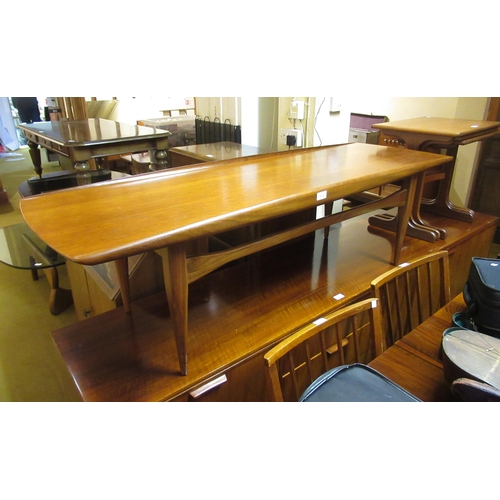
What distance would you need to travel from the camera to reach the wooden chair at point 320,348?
82 cm

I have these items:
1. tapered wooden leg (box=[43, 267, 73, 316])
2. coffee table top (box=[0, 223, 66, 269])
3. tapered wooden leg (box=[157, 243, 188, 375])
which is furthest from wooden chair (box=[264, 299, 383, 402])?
tapered wooden leg (box=[43, 267, 73, 316])

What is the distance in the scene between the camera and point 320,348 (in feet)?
3.58

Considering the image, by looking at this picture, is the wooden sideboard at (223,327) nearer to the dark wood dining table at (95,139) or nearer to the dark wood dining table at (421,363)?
the dark wood dining table at (421,363)

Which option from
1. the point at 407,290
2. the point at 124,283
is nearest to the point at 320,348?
the point at 407,290

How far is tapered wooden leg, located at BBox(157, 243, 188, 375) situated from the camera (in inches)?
32.2

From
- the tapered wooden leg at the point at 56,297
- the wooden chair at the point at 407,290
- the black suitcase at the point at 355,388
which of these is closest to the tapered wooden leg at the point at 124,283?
the black suitcase at the point at 355,388

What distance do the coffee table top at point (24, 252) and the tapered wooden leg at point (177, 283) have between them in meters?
1.18

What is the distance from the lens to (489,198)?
2801 mm

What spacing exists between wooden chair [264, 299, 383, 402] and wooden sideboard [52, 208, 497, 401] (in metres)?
0.11

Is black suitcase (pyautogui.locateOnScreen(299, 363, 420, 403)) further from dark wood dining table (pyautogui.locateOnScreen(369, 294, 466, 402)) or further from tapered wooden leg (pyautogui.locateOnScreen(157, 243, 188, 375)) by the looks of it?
tapered wooden leg (pyautogui.locateOnScreen(157, 243, 188, 375))

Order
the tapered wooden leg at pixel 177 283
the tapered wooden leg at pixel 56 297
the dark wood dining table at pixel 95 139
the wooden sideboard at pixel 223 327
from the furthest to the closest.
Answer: the dark wood dining table at pixel 95 139
the tapered wooden leg at pixel 56 297
the wooden sideboard at pixel 223 327
the tapered wooden leg at pixel 177 283

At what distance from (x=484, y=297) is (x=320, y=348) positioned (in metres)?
0.46

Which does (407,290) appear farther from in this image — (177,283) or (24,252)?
(24,252)

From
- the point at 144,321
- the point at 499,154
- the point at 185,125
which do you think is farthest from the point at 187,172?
the point at 185,125
